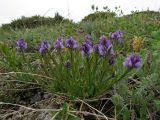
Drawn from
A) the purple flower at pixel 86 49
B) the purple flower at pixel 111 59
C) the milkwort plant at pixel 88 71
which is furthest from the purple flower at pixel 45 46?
the purple flower at pixel 111 59

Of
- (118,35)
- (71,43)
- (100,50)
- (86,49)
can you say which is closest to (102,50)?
(100,50)

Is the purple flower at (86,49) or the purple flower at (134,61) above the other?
the purple flower at (86,49)

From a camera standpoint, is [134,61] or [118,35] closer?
[134,61]

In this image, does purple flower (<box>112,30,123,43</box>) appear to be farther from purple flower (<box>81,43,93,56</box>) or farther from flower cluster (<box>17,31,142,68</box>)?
purple flower (<box>81,43,93,56</box>)

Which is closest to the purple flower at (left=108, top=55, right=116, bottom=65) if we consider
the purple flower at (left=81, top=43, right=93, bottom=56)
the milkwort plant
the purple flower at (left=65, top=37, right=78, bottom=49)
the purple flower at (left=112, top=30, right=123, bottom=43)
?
the milkwort plant

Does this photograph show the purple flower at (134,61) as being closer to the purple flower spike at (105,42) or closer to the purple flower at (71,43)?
the purple flower spike at (105,42)

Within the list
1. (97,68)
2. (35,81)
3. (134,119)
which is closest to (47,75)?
(35,81)

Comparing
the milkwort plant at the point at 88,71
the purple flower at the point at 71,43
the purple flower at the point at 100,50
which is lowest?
the milkwort plant at the point at 88,71

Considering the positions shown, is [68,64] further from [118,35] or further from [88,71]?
[118,35]

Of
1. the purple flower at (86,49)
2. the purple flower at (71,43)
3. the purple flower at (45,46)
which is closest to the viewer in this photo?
the purple flower at (86,49)

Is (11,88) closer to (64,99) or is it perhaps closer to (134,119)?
(64,99)

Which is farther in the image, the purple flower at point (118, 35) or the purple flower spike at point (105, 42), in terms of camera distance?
the purple flower at point (118, 35)
